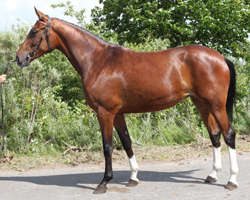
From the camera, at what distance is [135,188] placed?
4.40 m

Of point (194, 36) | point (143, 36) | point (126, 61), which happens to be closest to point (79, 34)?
point (126, 61)

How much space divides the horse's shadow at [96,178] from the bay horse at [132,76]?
1.09ft

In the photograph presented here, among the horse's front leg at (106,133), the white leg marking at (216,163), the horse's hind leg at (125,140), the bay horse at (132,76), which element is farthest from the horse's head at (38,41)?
the white leg marking at (216,163)

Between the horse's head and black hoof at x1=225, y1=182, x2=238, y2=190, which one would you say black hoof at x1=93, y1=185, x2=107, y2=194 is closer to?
black hoof at x1=225, y1=182, x2=238, y2=190

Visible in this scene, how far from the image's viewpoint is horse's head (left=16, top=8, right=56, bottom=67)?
177 inches

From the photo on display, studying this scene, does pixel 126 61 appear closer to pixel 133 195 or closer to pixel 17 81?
pixel 133 195

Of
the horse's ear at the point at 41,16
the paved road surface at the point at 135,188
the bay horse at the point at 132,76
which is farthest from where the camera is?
the horse's ear at the point at 41,16

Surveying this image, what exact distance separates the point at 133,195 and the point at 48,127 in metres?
3.65

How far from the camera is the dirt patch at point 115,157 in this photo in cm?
598

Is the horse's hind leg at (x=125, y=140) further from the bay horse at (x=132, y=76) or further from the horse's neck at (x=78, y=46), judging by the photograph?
the horse's neck at (x=78, y=46)

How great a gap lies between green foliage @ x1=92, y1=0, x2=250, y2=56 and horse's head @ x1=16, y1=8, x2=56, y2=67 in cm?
941

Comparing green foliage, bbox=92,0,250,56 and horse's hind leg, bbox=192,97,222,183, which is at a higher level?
green foliage, bbox=92,0,250,56

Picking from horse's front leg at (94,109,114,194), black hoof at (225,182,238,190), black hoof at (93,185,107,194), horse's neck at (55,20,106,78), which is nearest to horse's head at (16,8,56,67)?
horse's neck at (55,20,106,78)

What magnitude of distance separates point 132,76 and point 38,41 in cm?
148
